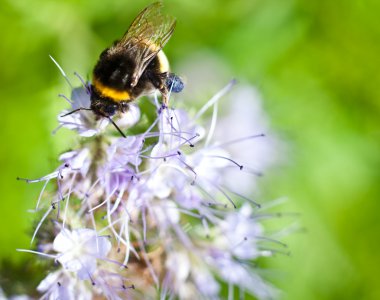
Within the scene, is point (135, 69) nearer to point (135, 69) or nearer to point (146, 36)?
point (135, 69)

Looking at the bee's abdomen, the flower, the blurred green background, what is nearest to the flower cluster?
the flower

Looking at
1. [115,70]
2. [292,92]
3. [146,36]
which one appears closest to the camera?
[115,70]

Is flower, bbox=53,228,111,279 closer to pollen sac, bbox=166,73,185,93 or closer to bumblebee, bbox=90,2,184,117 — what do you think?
bumblebee, bbox=90,2,184,117

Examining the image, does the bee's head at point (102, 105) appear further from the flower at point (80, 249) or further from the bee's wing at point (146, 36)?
the flower at point (80, 249)

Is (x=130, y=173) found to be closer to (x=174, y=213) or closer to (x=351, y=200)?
(x=174, y=213)

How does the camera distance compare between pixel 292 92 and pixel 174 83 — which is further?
pixel 292 92

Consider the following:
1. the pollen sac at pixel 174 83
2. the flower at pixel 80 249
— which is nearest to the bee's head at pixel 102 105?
the pollen sac at pixel 174 83

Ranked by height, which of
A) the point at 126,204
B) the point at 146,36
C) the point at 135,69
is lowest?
the point at 126,204

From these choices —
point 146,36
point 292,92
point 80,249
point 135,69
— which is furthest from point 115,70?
point 292,92
